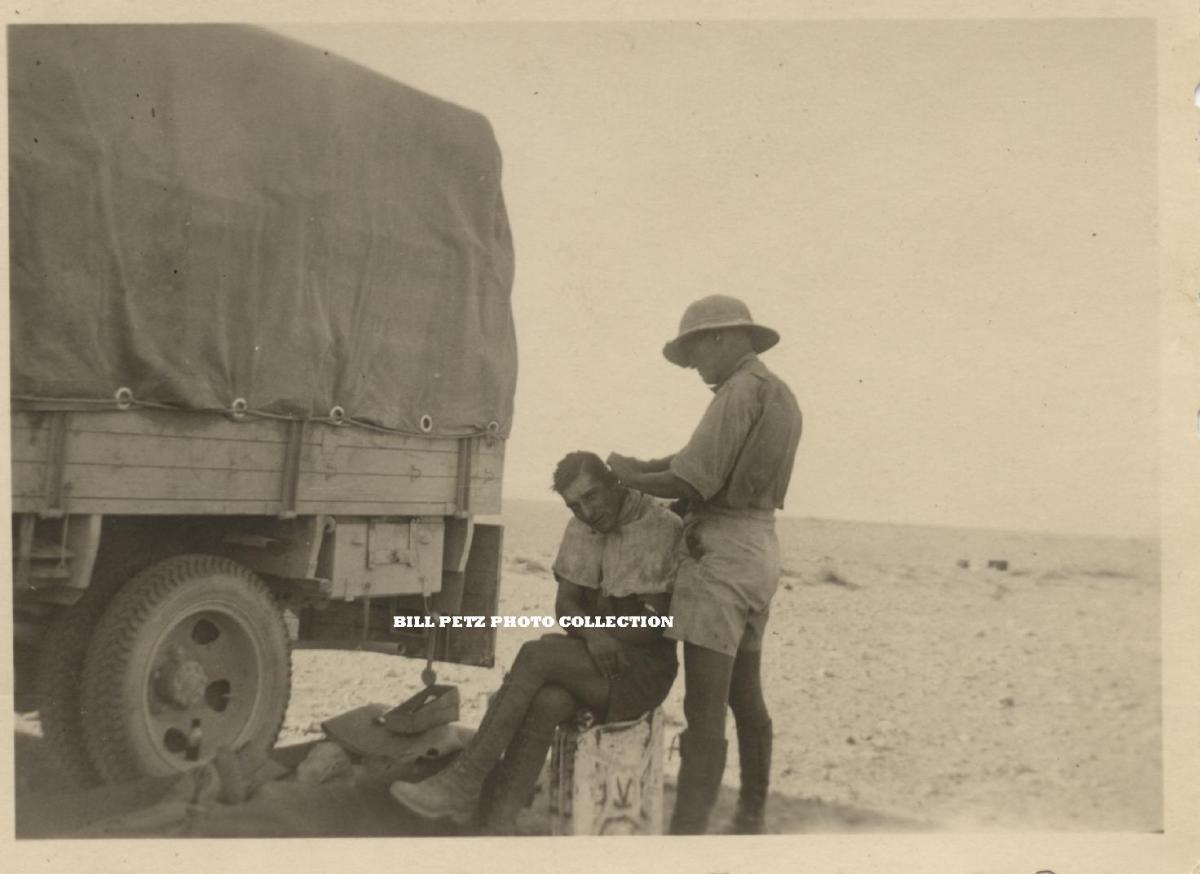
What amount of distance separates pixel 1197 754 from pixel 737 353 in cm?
253

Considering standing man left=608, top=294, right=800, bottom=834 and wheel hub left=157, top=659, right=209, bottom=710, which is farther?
wheel hub left=157, top=659, right=209, bottom=710

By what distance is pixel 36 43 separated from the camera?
3764 mm

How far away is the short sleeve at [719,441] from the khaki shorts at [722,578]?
17 cm

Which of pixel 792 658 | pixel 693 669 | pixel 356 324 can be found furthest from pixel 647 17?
pixel 792 658

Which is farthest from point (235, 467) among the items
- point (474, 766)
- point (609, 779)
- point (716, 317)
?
point (716, 317)

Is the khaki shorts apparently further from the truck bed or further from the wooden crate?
the truck bed

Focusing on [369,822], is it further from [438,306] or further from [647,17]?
[647,17]

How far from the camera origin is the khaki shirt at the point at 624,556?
3.99 metres

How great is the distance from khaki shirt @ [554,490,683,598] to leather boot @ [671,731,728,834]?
0.58 m

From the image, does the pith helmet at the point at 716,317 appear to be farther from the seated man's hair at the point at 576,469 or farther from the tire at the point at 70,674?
the tire at the point at 70,674

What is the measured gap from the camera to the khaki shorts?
3.91 metres

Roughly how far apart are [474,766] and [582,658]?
20.9 inches

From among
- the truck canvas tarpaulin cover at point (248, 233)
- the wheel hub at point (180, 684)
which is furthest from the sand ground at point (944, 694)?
the truck canvas tarpaulin cover at point (248, 233)

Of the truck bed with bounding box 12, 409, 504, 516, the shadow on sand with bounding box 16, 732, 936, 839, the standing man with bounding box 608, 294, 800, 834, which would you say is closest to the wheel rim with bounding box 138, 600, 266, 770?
the shadow on sand with bounding box 16, 732, 936, 839
